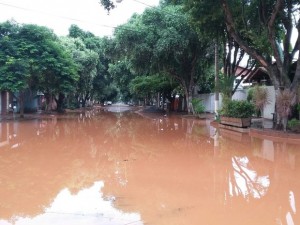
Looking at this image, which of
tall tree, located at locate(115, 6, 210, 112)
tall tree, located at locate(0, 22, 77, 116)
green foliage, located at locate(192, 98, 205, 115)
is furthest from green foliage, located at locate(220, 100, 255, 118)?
tall tree, located at locate(0, 22, 77, 116)

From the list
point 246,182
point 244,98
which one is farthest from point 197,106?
point 246,182

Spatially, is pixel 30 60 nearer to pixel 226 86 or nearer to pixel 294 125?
pixel 226 86

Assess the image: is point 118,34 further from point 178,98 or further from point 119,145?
point 178,98

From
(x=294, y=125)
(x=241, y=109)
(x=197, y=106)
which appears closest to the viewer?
(x=294, y=125)

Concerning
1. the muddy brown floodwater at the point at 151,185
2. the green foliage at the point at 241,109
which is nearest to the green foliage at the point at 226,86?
the green foliage at the point at 241,109

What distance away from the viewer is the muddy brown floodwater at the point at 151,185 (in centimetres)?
597

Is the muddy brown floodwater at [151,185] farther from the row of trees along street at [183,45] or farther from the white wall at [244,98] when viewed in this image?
the white wall at [244,98]

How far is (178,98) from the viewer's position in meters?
52.1

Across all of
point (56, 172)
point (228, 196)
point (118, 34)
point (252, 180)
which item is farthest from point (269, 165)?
point (118, 34)

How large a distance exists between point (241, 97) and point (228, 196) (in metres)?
27.2

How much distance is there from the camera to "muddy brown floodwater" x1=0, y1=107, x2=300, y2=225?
5.97m

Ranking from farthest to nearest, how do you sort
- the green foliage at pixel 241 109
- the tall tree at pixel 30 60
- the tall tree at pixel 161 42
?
1. the tall tree at pixel 161 42
2. the tall tree at pixel 30 60
3. the green foliage at pixel 241 109

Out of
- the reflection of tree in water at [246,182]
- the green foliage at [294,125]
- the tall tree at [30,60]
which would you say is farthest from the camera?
the tall tree at [30,60]

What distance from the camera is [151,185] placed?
7973 millimetres
